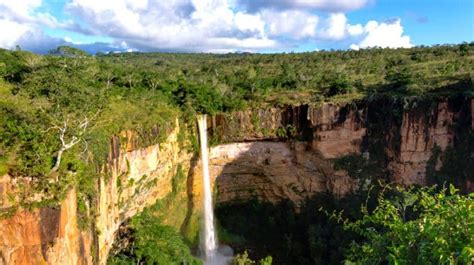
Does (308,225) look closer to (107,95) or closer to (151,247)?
(151,247)

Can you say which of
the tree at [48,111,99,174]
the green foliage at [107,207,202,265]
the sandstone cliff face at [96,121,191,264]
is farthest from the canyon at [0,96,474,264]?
the tree at [48,111,99,174]

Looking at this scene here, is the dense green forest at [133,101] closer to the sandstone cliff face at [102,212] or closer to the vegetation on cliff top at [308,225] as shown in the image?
the vegetation on cliff top at [308,225]

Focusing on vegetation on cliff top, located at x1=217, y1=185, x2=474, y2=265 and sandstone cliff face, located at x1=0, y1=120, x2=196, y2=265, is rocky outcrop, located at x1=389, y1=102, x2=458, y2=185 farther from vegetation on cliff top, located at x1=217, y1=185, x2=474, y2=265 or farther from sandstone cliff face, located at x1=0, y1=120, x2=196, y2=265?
sandstone cliff face, located at x1=0, y1=120, x2=196, y2=265

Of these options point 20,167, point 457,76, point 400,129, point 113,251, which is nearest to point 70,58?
point 20,167

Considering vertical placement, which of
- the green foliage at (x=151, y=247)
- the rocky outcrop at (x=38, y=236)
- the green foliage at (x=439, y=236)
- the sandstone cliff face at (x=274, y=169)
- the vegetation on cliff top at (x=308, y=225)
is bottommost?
the vegetation on cliff top at (x=308, y=225)

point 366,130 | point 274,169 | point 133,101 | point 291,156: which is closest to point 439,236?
point 366,130

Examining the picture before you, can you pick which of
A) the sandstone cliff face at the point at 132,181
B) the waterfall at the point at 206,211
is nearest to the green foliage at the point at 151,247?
the sandstone cliff face at the point at 132,181

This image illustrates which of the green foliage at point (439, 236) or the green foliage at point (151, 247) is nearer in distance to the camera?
the green foliage at point (439, 236)

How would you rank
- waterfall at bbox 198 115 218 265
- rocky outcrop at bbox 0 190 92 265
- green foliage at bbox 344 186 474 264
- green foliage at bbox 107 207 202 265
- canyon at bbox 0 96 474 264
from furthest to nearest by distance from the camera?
waterfall at bbox 198 115 218 265 → canyon at bbox 0 96 474 264 → green foliage at bbox 107 207 202 265 → rocky outcrop at bbox 0 190 92 265 → green foliage at bbox 344 186 474 264
